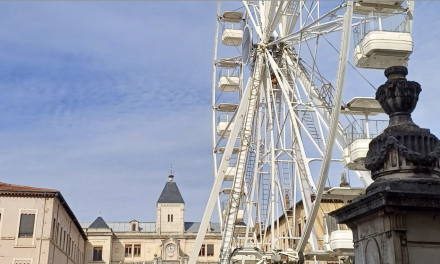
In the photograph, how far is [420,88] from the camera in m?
7.10

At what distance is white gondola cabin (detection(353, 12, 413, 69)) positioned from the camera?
13320 millimetres

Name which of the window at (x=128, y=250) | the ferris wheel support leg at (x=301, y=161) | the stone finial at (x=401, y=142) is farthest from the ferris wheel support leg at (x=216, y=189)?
the window at (x=128, y=250)

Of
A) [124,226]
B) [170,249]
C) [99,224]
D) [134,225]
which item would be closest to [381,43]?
[170,249]

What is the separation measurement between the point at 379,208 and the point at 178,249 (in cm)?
6772

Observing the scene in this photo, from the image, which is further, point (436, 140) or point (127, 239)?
point (127, 239)

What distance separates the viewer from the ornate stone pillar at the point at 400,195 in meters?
6.26

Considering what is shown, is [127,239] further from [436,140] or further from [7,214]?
[436,140]

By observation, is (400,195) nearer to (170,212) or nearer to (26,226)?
(26,226)

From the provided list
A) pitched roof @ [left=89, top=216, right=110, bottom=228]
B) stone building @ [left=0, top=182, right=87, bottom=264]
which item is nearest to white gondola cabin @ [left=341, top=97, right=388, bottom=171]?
stone building @ [left=0, top=182, right=87, bottom=264]

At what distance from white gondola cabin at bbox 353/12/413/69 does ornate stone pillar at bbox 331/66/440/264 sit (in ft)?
21.2

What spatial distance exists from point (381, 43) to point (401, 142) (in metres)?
7.21

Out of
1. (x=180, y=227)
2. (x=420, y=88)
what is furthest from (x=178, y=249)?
(x=420, y=88)

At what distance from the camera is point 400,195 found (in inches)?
247

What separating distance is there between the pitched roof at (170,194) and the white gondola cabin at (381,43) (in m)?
66.8
